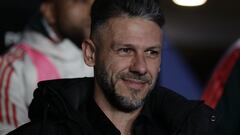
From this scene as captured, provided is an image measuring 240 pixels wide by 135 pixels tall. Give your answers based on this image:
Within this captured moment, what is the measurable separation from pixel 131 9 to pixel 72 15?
2.30ft

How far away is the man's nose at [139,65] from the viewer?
51.9 inches

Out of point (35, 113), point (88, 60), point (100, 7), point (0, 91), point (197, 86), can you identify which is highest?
point (100, 7)

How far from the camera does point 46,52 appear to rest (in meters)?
2.06

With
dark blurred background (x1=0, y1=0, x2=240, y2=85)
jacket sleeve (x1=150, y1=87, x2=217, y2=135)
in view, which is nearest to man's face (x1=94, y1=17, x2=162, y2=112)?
jacket sleeve (x1=150, y1=87, x2=217, y2=135)

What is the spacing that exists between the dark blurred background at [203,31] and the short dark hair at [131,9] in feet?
3.26

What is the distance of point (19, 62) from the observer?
6.56ft

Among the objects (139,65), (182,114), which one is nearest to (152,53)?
(139,65)

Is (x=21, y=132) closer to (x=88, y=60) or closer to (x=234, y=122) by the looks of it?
(x=88, y=60)

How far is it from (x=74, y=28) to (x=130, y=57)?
0.76 m

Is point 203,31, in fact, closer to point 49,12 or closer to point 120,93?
point 49,12

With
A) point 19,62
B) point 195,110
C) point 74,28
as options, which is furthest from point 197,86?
point 195,110

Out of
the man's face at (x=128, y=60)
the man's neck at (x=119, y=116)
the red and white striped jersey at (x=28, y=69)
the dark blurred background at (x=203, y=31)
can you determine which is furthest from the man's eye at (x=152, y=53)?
the dark blurred background at (x=203, y=31)

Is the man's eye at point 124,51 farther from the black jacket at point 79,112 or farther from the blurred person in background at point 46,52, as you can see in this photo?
the blurred person in background at point 46,52

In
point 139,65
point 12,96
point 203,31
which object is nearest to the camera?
point 139,65
